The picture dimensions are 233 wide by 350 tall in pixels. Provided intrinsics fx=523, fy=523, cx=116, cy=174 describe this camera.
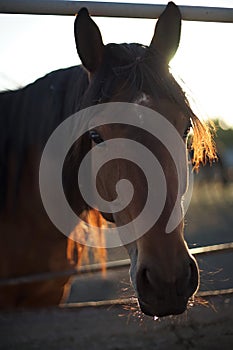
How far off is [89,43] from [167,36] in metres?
0.36

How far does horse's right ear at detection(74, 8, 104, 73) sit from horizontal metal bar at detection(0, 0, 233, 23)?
0.08m

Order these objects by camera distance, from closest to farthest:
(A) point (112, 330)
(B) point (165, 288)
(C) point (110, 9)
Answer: (B) point (165, 288)
(C) point (110, 9)
(A) point (112, 330)

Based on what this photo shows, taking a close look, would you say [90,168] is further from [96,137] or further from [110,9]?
[110,9]

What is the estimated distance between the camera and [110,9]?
7.09ft

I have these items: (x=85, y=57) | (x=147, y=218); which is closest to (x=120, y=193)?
(x=147, y=218)

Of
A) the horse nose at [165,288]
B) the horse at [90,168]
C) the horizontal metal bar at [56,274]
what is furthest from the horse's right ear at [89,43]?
the horizontal metal bar at [56,274]

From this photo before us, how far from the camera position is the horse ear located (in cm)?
227

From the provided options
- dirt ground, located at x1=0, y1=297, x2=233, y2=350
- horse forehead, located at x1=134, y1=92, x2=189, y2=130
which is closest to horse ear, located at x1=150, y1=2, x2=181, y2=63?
horse forehead, located at x1=134, y1=92, x2=189, y2=130

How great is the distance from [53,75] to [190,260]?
1338 millimetres

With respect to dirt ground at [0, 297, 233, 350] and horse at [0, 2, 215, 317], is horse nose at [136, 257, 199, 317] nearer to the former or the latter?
horse at [0, 2, 215, 317]

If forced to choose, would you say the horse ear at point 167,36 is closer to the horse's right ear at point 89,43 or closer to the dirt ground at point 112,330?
the horse's right ear at point 89,43

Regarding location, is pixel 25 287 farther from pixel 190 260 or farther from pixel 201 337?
pixel 190 260

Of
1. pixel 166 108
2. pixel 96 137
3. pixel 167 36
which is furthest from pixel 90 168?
pixel 167 36

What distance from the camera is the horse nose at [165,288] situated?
1.67 metres
